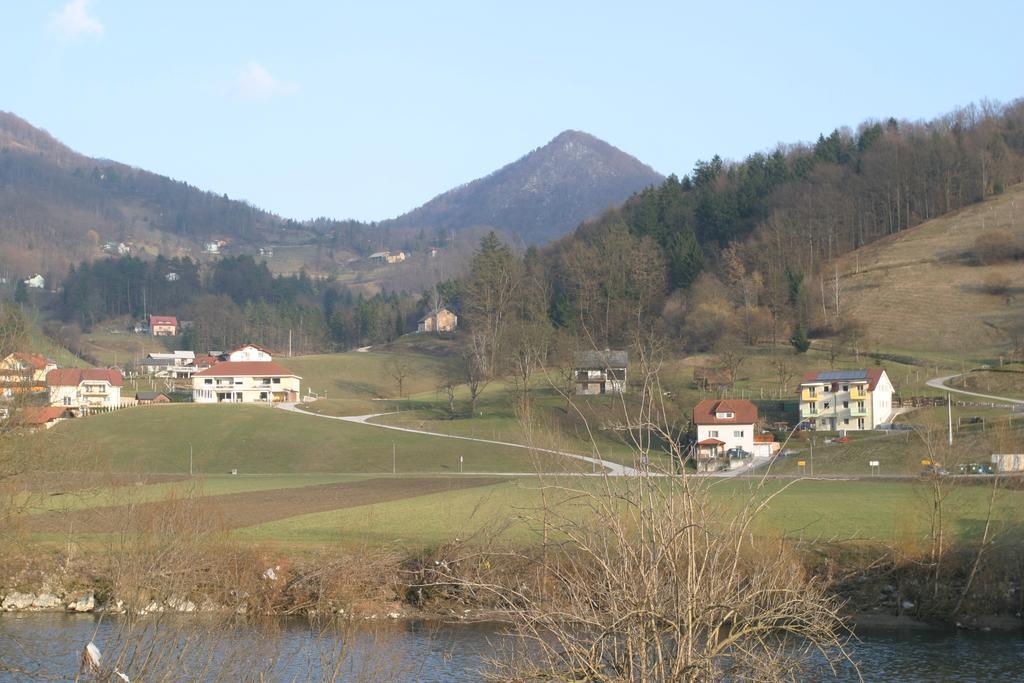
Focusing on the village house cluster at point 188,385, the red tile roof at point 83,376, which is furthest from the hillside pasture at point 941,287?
the red tile roof at point 83,376

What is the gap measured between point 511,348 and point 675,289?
34.2 m

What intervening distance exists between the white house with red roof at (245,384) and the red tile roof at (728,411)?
52.6 metres

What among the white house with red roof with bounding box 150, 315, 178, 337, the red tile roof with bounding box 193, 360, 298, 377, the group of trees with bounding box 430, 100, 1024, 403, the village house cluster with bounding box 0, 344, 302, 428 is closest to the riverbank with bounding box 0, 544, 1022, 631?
the village house cluster with bounding box 0, 344, 302, 428

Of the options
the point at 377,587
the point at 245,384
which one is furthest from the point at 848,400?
the point at 245,384

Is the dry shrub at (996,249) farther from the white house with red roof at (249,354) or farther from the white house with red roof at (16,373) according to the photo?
the white house with red roof at (16,373)

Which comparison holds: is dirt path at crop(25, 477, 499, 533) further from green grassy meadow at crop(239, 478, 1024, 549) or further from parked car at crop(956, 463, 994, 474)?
parked car at crop(956, 463, 994, 474)

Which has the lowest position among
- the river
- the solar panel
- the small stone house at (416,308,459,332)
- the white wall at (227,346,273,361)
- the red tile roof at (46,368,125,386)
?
the river

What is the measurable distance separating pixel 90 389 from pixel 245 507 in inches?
2650

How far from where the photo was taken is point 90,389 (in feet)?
339

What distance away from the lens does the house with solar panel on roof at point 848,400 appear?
74875 millimetres

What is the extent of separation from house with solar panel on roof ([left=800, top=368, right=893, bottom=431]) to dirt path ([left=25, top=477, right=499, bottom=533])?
100ft

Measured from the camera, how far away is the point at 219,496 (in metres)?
47.9

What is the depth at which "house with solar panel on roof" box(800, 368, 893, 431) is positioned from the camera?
7488cm

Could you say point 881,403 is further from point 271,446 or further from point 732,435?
point 271,446
